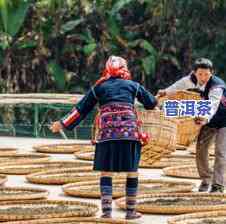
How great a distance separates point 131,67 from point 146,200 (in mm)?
11992

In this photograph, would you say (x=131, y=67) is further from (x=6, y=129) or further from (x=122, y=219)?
(x=122, y=219)

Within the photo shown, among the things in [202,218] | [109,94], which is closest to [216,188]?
[202,218]

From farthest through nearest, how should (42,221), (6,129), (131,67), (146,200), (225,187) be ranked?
(131,67)
(6,129)
(225,187)
(146,200)
(42,221)

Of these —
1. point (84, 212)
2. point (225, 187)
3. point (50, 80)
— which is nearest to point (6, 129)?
point (50, 80)

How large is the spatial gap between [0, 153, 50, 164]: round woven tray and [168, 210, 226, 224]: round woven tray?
4.55 meters

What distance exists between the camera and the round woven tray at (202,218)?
25.1ft

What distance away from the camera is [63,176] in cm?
1075

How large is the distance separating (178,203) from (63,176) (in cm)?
235

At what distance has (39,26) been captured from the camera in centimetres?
2081

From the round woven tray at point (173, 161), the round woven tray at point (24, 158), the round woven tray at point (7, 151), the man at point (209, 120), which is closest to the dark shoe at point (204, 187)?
the man at point (209, 120)

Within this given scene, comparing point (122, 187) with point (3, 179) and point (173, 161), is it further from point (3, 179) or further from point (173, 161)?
point (173, 161)

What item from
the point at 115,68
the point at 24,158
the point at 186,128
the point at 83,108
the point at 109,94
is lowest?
the point at 24,158

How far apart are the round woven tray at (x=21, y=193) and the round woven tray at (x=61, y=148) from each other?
4.14m

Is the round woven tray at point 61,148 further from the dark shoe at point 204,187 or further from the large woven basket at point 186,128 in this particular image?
the dark shoe at point 204,187
